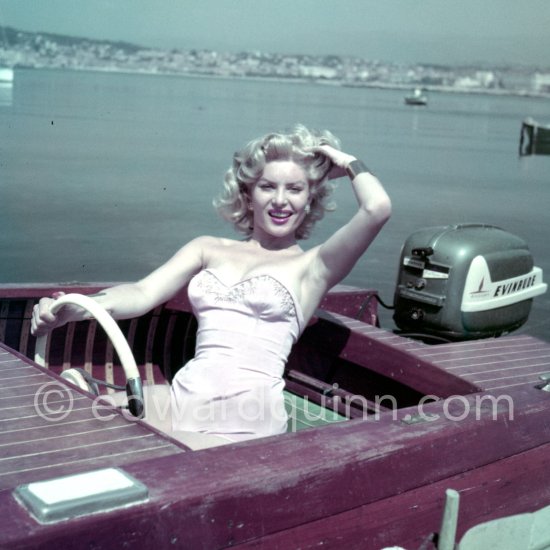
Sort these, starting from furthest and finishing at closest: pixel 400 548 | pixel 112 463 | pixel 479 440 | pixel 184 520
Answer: pixel 479 440, pixel 400 548, pixel 112 463, pixel 184 520

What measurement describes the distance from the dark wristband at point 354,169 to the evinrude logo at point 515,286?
1704mm

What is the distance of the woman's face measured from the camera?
3.10 meters

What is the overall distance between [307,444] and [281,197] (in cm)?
97

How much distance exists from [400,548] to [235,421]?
2.14 ft

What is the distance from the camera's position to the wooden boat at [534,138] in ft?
136

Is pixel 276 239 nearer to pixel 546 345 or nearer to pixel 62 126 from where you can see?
pixel 546 345

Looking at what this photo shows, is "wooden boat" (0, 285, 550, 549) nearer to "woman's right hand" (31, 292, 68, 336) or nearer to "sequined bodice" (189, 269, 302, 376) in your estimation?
"woman's right hand" (31, 292, 68, 336)

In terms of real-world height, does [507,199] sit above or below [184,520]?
below

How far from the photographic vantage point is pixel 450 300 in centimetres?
439

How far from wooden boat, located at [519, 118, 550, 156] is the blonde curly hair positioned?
128 feet

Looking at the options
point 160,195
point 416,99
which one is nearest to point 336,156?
point 160,195

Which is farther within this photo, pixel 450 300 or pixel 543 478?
pixel 450 300

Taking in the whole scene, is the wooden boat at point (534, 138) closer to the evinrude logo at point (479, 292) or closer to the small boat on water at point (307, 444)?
the evinrude logo at point (479, 292)

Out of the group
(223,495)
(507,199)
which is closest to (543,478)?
(223,495)
